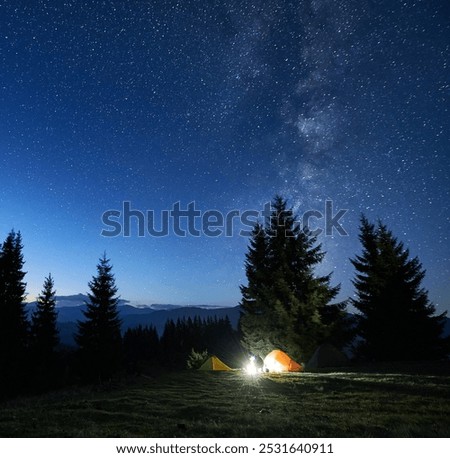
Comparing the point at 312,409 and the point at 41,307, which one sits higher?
the point at 41,307

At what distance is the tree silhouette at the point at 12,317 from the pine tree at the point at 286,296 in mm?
19127

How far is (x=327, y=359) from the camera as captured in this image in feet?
81.3

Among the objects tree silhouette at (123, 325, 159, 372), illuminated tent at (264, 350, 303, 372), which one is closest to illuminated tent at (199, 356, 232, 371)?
illuminated tent at (264, 350, 303, 372)

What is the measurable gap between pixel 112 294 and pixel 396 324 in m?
27.7

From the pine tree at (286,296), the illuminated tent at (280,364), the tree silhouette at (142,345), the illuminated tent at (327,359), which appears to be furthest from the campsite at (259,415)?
the tree silhouette at (142,345)

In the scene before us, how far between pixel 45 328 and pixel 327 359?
84.7ft

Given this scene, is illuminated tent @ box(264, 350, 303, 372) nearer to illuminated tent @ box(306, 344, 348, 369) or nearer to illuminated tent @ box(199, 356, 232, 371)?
illuminated tent @ box(306, 344, 348, 369)

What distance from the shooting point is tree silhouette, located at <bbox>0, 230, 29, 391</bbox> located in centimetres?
2505

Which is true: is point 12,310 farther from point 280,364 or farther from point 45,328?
point 280,364

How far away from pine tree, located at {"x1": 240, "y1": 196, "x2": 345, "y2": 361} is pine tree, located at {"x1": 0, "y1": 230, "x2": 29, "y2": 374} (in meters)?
19.2

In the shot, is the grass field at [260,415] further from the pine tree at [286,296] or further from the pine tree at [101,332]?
the pine tree at [101,332]

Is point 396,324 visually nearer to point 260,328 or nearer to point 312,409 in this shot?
point 260,328
